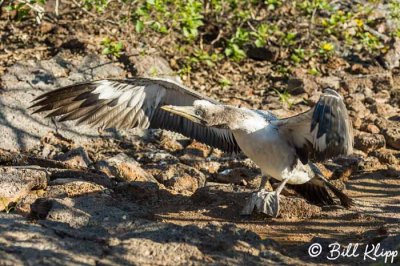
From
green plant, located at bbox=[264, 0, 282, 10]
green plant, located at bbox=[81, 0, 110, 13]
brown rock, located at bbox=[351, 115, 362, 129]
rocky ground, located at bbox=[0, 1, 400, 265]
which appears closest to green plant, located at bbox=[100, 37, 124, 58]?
rocky ground, located at bbox=[0, 1, 400, 265]

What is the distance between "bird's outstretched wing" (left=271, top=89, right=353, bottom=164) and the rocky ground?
0.49 metres

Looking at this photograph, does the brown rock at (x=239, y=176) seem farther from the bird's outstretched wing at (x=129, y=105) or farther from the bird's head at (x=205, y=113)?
the bird's head at (x=205, y=113)

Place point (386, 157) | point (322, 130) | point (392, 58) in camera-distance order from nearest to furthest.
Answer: point (322, 130) → point (386, 157) → point (392, 58)

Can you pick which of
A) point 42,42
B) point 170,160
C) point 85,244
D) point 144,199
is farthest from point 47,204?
point 42,42

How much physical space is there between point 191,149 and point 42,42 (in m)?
3.01

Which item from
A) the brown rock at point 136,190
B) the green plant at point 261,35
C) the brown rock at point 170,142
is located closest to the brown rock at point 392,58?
the green plant at point 261,35

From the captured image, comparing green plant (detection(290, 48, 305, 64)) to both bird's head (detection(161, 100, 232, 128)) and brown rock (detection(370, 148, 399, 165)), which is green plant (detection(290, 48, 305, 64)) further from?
bird's head (detection(161, 100, 232, 128))

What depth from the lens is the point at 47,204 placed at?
4.98 m

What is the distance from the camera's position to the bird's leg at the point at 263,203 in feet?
19.1

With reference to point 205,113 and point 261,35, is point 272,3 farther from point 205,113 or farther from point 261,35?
point 205,113

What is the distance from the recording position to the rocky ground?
169 inches

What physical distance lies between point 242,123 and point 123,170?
1.39 metres

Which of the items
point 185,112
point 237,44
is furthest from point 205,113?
point 237,44

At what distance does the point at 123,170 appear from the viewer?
6730mm
